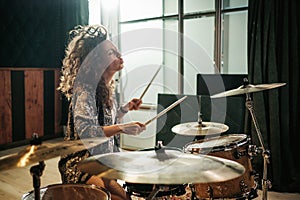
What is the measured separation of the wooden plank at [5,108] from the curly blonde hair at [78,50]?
2.64m

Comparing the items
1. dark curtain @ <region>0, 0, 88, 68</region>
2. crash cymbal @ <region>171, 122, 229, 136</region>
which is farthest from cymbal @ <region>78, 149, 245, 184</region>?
dark curtain @ <region>0, 0, 88, 68</region>

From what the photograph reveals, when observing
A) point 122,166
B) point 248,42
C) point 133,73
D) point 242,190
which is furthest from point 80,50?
point 133,73

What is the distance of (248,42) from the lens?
2.93 m

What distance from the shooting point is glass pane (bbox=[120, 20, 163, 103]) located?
3.91m

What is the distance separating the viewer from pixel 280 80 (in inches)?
109

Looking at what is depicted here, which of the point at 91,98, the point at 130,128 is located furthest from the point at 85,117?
the point at 130,128

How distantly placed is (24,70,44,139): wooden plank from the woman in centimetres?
282

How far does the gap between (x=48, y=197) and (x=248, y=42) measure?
2235 millimetres

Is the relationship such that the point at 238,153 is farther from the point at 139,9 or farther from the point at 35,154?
the point at 139,9

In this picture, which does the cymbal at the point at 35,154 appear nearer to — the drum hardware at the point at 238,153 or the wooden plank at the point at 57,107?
the drum hardware at the point at 238,153

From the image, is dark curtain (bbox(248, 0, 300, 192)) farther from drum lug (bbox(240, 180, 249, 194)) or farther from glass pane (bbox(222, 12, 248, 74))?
drum lug (bbox(240, 180, 249, 194))

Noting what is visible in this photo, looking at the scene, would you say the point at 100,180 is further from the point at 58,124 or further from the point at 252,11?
the point at 58,124

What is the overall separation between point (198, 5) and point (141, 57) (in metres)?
0.96

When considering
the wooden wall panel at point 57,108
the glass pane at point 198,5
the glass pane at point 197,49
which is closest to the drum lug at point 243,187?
the glass pane at point 197,49
